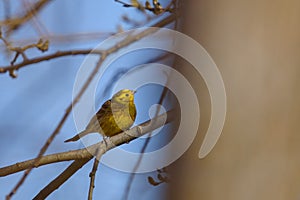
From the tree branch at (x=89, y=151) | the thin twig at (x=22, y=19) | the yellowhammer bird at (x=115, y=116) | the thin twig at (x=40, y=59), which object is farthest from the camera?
the yellowhammer bird at (x=115, y=116)

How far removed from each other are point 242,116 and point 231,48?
0.37ft

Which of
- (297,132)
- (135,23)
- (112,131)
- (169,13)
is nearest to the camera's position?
(297,132)

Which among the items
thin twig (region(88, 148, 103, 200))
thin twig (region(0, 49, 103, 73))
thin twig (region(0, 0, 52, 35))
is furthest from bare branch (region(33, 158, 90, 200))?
thin twig (region(0, 0, 52, 35))

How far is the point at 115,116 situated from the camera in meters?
2.60

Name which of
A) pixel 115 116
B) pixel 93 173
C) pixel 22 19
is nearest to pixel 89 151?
pixel 93 173

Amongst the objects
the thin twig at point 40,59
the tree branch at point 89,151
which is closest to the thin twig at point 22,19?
the thin twig at point 40,59

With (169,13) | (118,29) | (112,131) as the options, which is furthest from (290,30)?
(112,131)

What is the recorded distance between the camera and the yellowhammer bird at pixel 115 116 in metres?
2.49

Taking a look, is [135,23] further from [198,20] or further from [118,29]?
[198,20]

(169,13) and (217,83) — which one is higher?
(217,83)

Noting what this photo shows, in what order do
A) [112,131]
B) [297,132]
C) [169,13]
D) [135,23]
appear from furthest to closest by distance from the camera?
1. [112,131]
2. [135,23]
3. [169,13]
4. [297,132]

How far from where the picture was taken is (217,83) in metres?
0.92

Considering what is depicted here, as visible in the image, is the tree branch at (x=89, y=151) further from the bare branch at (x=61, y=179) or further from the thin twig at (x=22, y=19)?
the thin twig at (x=22, y=19)

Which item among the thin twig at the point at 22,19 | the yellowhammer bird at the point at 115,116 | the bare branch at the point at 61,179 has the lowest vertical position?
the yellowhammer bird at the point at 115,116
